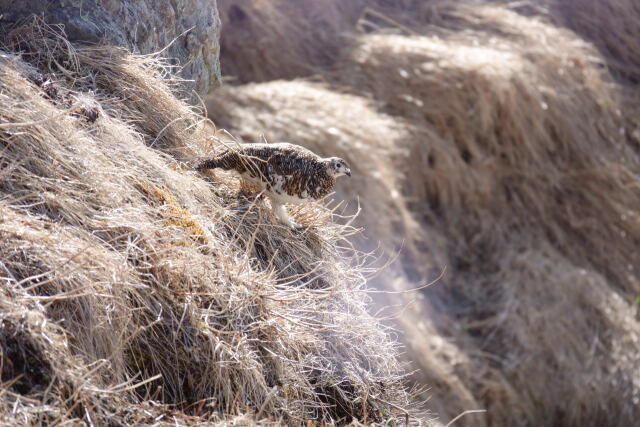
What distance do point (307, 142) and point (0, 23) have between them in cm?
355

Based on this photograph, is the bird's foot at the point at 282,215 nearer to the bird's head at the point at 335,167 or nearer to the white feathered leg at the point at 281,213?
the white feathered leg at the point at 281,213

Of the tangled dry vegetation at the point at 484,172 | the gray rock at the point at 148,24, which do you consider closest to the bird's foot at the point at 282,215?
the gray rock at the point at 148,24

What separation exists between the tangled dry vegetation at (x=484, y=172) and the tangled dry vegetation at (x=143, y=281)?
3.31 metres

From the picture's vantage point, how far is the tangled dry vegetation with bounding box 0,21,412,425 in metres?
2.25

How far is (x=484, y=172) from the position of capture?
27.0 feet

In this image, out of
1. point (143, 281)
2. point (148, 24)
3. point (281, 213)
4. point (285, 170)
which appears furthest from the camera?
point (148, 24)

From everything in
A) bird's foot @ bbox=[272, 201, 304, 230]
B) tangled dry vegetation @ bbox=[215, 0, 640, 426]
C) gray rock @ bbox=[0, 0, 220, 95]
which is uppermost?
gray rock @ bbox=[0, 0, 220, 95]

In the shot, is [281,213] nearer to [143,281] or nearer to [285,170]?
[285,170]

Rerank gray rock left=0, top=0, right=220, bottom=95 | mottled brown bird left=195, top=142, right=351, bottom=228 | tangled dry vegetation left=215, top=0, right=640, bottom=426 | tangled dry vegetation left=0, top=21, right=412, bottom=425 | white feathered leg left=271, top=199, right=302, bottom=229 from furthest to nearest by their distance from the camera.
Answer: tangled dry vegetation left=215, top=0, right=640, bottom=426 < gray rock left=0, top=0, right=220, bottom=95 < white feathered leg left=271, top=199, right=302, bottom=229 < mottled brown bird left=195, top=142, right=351, bottom=228 < tangled dry vegetation left=0, top=21, right=412, bottom=425

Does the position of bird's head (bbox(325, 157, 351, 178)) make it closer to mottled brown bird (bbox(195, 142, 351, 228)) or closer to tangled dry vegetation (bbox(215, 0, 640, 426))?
mottled brown bird (bbox(195, 142, 351, 228))

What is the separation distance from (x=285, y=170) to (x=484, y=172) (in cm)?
528

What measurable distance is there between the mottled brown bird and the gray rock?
0.87 m

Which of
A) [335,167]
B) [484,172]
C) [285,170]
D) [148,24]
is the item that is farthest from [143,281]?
[484,172]


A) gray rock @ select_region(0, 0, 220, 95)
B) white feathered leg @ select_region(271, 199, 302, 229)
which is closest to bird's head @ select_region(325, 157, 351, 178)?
white feathered leg @ select_region(271, 199, 302, 229)
